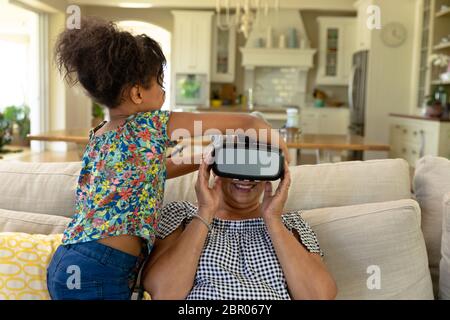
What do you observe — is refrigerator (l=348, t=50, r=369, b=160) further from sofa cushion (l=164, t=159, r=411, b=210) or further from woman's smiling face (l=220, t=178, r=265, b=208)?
woman's smiling face (l=220, t=178, r=265, b=208)

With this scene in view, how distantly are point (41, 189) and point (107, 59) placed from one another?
0.68m

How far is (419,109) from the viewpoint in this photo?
Answer: 7.04 m

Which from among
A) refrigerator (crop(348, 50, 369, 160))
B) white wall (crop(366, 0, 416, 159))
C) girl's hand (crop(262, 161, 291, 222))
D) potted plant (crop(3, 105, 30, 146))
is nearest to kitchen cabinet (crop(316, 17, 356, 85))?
refrigerator (crop(348, 50, 369, 160))

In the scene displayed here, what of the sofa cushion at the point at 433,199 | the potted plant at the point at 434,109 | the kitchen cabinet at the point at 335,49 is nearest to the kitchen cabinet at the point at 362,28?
the kitchen cabinet at the point at 335,49

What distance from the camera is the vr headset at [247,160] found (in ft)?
3.85

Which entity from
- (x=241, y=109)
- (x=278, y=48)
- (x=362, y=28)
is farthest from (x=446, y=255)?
(x=278, y=48)

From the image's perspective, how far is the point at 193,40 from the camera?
8477 millimetres

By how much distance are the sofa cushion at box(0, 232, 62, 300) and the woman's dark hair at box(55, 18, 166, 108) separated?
0.41 metres

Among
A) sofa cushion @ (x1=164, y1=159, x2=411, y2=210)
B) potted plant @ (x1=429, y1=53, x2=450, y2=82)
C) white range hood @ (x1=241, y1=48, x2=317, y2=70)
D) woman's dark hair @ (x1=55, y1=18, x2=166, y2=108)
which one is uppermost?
white range hood @ (x1=241, y1=48, x2=317, y2=70)

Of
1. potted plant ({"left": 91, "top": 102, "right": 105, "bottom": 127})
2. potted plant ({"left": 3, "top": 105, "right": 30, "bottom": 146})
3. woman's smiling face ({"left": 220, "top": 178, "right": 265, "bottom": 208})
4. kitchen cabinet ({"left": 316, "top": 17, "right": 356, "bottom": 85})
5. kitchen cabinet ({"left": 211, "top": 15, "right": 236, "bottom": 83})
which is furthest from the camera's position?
potted plant ({"left": 91, "top": 102, "right": 105, "bottom": 127})

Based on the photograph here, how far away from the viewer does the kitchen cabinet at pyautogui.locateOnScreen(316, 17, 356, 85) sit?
331 inches

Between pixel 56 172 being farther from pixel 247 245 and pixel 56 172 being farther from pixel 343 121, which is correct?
pixel 343 121

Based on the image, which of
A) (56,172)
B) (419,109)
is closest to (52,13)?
(419,109)

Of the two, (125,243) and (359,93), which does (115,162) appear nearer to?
(125,243)
